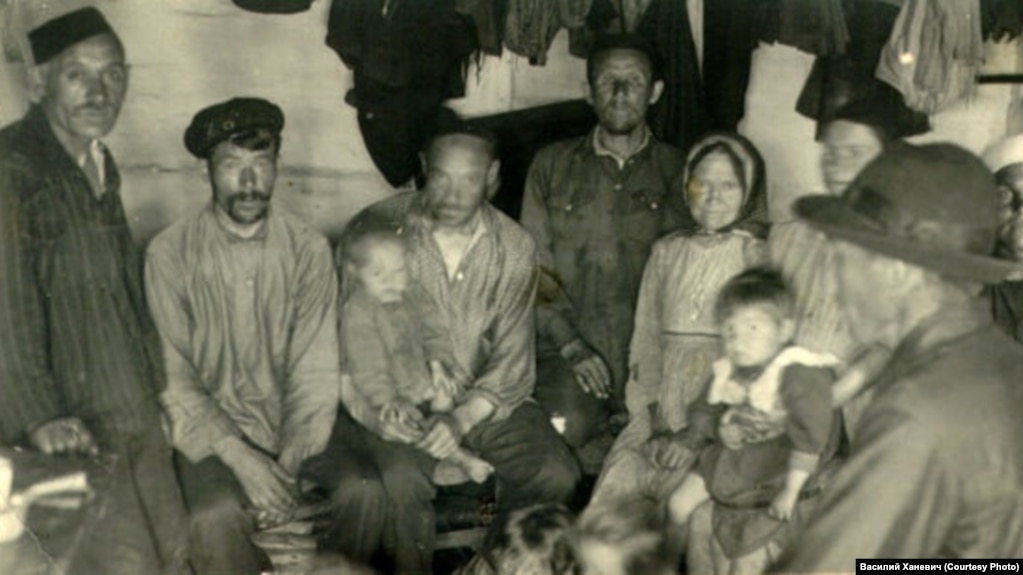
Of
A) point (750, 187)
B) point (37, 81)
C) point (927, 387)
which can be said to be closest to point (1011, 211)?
point (750, 187)

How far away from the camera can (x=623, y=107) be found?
3627 millimetres

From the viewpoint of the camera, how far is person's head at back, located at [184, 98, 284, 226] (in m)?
3.36

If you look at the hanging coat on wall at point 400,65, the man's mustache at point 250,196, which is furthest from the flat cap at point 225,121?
the hanging coat on wall at point 400,65

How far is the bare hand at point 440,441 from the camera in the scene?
3.56 metres

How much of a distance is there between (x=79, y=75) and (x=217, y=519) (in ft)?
4.33

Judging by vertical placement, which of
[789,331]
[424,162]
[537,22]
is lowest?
[789,331]

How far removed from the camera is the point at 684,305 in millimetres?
3564

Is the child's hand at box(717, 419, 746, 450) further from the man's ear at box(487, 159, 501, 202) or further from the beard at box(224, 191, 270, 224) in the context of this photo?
the beard at box(224, 191, 270, 224)

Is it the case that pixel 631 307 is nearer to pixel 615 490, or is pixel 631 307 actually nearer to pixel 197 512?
pixel 615 490

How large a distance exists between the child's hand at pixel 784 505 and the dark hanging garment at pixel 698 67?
1.09 metres

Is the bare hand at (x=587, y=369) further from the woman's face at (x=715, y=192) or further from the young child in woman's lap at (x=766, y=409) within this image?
the woman's face at (x=715, y=192)

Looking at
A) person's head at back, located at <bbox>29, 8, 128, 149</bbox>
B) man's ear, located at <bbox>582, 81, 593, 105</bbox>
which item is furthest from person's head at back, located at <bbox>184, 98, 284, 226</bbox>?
man's ear, located at <bbox>582, 81, 593, 105</bbox>

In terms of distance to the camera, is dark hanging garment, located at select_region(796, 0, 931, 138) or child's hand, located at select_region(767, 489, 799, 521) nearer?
child's hand, located at select_region(767, 489, 799, 521)

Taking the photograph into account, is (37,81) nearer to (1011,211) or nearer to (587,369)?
(587,369)
